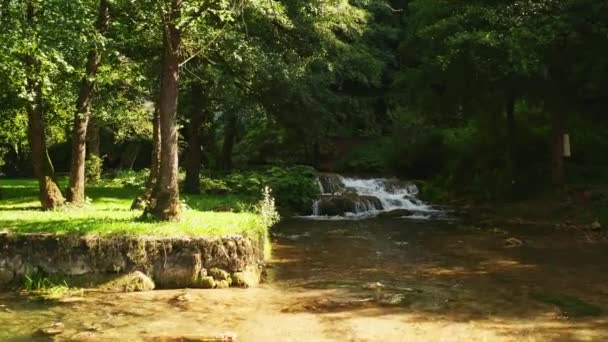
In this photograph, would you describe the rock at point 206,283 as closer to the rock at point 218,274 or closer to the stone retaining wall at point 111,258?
the stone retaining wall at point 111,258

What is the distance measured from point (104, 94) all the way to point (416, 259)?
10.0m

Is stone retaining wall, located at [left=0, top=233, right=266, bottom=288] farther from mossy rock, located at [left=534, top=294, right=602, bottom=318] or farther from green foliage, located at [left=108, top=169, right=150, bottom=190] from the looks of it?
green foliage, located at [left=108, top=169, right=150, bottom=190]

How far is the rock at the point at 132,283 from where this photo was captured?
9.86 meters

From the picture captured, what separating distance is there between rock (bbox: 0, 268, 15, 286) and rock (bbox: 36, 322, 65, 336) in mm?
2573

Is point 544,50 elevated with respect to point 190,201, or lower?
elevated

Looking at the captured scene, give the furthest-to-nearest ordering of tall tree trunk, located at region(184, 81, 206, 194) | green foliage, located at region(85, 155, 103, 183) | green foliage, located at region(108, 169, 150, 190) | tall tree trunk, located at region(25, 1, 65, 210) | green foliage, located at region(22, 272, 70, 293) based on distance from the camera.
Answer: green foliage, located at region(85, 155, 103, 183) → green foliage, located at region(108, 169, 150, 190) → tall tree trunk, located at region(184, 81, 206, 194) → tall tree trunk, located at region(25, 1, 65, 210) → green foliage, located at region(22, 272, 70, 293)

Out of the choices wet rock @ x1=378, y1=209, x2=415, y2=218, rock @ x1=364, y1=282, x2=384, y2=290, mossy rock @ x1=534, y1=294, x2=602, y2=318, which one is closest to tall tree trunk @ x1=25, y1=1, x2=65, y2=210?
rock @ x1=364, y1=282, x2=384, y2=290

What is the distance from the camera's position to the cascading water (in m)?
23.5

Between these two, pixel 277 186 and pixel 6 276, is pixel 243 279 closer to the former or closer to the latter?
pixel 6 276

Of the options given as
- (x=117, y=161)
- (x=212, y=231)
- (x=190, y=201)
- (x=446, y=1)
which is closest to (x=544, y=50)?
(x=446, y=1)

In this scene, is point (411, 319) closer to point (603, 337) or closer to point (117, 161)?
point (603, 337)

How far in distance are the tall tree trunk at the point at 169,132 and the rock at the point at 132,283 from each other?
1654 mm

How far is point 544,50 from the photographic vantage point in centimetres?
1881

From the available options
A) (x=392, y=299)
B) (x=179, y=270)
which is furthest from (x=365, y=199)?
(x=179, y=270)
